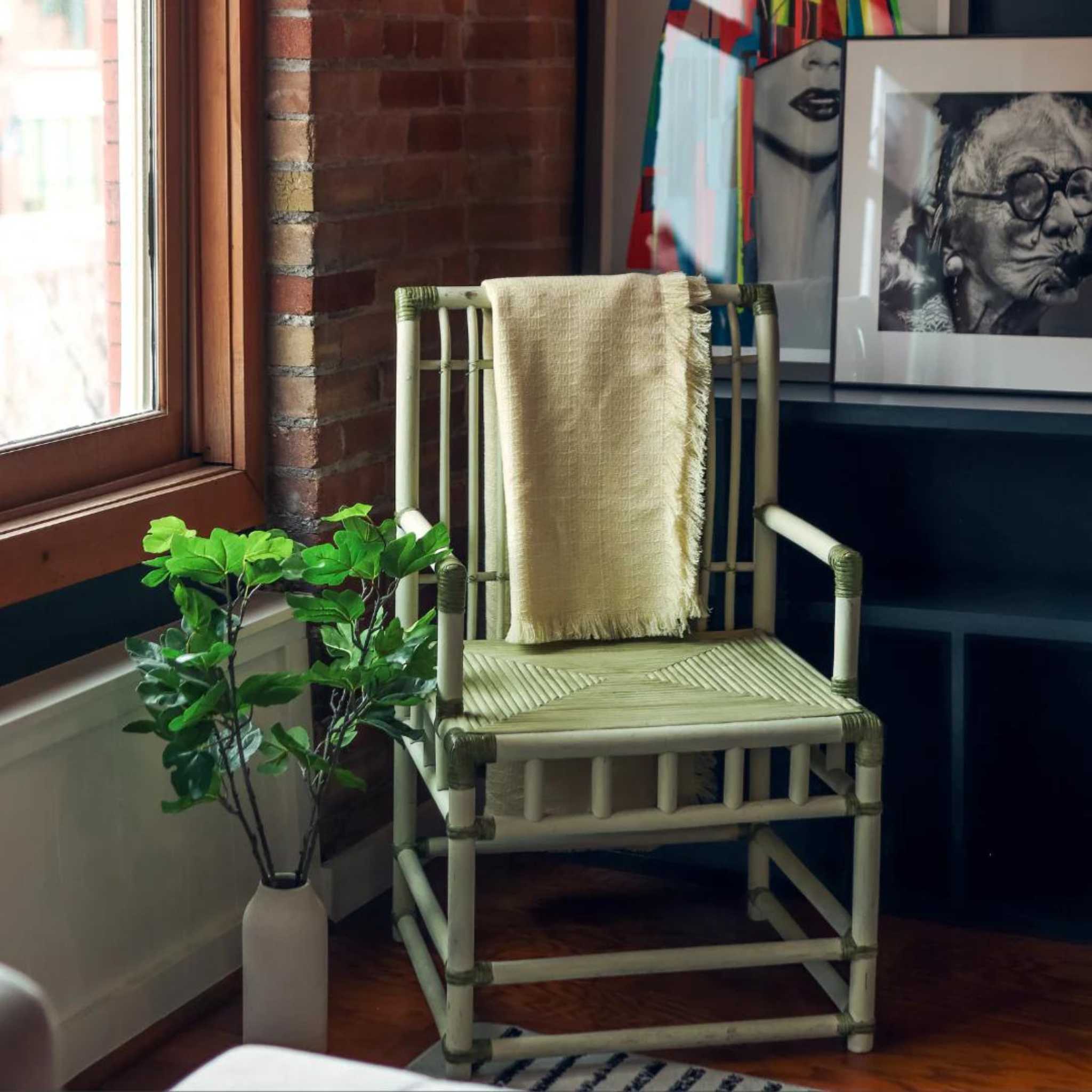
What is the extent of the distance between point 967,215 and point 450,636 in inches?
43.4

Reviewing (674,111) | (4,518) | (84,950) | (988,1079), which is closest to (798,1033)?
(988,1079)

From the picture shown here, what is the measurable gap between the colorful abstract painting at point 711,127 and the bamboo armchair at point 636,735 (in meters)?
0.40

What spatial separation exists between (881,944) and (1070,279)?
1.04 m

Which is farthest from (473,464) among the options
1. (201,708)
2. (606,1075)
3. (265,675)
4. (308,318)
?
(606,1075)

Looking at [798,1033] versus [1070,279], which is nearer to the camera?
[798,1033]

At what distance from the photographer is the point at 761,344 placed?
92.6 inches

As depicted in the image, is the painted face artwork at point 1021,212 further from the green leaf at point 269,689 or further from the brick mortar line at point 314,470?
the green leaf at point 269,689

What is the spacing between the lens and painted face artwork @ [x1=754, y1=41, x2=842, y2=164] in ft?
8.71

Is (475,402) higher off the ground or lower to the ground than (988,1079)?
higher

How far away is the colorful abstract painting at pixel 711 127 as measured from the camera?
8.75 feet

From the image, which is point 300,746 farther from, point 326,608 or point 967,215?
point 967,215

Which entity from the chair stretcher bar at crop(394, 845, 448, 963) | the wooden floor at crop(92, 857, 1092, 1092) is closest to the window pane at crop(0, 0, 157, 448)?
the chair stretcher bar at crop(394, 845, 448, 963)

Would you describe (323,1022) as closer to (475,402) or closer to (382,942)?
(382,942)

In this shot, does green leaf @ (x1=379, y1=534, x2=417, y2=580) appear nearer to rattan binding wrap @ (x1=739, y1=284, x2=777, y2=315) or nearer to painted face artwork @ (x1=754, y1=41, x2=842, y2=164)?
rattan binding wrap @ (x1=739, y1=284, x2=777, y2=315)
